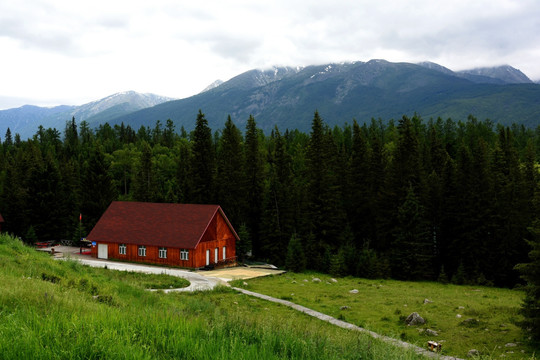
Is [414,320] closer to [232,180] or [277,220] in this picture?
[277,220]

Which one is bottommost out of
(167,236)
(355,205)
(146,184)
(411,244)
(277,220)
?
(411,244)

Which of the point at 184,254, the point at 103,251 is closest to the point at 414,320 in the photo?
the point at 184,254

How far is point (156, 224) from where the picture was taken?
164ft

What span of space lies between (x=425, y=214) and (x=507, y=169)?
57.2ft

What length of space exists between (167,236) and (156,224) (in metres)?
2.99

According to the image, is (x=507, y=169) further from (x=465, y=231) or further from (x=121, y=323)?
(x=121, y=323)

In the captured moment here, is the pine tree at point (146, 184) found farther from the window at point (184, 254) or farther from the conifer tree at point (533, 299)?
the conifer tree at point (533, 299)

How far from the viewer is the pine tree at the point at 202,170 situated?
200ft

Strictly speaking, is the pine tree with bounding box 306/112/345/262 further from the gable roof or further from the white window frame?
the white window frame

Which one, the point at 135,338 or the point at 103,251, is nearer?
the point at 135,338

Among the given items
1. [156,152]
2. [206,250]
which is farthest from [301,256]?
[156,152]

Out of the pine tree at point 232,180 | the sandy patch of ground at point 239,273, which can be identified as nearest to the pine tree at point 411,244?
the sandy patch of ground at point 239,273

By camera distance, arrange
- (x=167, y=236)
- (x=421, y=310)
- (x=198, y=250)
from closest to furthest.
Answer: (x=421, y=310), (x=198, y=250), (x=167, y=236)

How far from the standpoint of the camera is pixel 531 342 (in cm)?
1888
